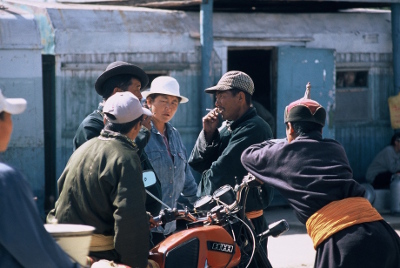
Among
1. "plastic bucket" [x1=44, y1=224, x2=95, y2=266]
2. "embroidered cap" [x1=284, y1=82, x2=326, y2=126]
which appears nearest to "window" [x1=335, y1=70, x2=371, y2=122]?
"embroidered cap" [x1=284, y1=82, x2=326, y2=126]

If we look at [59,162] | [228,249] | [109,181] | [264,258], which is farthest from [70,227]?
[59,162]

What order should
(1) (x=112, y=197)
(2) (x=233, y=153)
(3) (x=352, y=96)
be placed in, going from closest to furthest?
(1) (x=112, y=197)
(2) (x=233, y=153)
(3) (x=352, y=96)

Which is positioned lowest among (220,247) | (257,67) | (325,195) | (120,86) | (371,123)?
(220,247)

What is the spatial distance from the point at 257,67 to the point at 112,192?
9493 millimetres

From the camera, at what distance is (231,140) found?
5723 millimetres

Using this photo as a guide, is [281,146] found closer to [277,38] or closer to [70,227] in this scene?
[70,227]

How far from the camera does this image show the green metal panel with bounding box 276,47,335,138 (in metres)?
11.2

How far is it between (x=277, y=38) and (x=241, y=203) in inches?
260

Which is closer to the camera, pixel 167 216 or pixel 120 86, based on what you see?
pixel 167 216

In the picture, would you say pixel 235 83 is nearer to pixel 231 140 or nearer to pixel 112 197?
pixel 231 140

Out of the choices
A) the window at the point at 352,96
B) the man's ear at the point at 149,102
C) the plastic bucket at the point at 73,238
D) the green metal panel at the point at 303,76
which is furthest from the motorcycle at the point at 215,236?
the window at the point at 352,96

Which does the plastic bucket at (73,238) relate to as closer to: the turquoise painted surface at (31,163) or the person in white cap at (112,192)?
the person in white cap at (112,192)

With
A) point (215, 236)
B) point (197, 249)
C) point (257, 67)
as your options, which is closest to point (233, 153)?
point (215, 236)

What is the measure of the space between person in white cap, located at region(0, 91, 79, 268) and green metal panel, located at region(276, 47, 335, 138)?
8.39m
